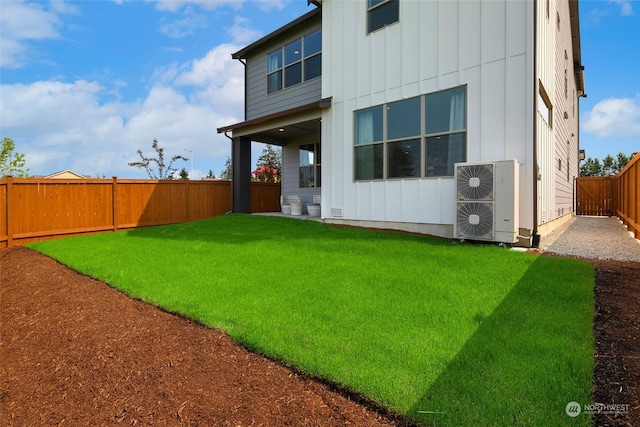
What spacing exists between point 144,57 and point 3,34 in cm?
788

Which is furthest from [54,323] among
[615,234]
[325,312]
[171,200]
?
[615,234]

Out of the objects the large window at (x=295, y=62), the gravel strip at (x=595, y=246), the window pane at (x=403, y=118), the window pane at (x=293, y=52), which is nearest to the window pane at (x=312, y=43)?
the large window at (x=295, y=62)

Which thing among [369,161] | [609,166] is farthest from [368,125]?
[609,166]

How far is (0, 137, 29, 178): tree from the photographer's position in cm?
1672

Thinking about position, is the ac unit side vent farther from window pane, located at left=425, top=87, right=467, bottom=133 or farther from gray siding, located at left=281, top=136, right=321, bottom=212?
gray siding, located at left=281, top=136, right=321, bottom=212

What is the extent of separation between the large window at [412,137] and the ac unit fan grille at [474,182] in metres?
0.60

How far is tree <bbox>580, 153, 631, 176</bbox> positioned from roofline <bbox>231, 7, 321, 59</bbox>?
41.2 metres

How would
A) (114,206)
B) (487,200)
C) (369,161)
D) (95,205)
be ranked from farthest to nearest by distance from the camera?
(114,206) → (95,205) → (369,161) → (487,200)

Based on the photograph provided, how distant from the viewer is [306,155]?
38.1ft

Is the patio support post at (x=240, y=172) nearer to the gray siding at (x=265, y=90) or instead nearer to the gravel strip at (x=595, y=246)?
the gray siding at (x=265, y=90)

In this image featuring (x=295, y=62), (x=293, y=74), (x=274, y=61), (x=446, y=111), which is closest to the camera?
(x=446, y=111)

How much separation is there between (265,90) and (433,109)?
7.12m

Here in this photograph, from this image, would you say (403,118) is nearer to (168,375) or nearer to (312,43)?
(312,43)

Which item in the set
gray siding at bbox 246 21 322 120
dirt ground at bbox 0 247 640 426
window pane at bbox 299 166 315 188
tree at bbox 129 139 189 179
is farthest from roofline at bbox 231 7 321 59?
tree at bbox 129 139 189 179
